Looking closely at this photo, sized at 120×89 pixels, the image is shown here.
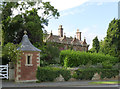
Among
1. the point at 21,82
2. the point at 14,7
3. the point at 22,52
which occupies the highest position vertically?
the point at 14,7

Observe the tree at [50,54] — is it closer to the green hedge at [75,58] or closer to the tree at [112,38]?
the green hedge at [75,58]

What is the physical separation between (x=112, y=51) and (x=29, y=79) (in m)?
28.2

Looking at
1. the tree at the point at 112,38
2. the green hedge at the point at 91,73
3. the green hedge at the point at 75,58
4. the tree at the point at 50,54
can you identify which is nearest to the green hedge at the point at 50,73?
the green hedge at the point at 91,73

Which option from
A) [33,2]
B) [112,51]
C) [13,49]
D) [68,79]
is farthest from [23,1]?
[112,51]

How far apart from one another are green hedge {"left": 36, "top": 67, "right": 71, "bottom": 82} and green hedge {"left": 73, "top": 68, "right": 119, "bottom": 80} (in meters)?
1.36

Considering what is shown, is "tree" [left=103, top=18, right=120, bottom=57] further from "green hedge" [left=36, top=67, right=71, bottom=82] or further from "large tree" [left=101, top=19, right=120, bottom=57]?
"green hedge" [left=36, top=67, right=71, bottom=82]

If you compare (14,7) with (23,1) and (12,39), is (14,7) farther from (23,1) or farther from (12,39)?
(12,39)

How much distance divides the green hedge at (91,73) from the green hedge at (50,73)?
1.36 metres

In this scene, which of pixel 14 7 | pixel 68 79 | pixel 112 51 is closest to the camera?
pixel 68 79

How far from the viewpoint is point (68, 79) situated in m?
25.0

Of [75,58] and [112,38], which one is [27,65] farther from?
[112,38]

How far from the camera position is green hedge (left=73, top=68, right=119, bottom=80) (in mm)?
25891

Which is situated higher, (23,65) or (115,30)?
(115,30)

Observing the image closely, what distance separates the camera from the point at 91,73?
26.7 m
